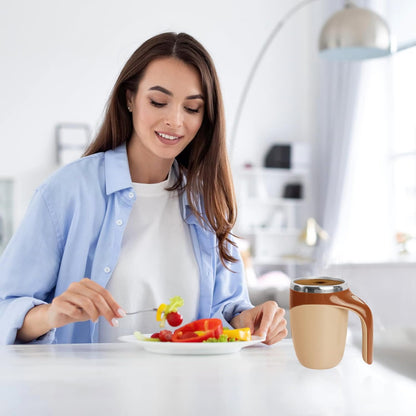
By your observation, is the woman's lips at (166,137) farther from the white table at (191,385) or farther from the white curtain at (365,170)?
the white curtain at (365,170)

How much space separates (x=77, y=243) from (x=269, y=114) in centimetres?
636

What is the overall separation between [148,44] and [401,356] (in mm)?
1003

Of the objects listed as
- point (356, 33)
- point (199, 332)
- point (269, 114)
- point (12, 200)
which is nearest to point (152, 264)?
point (199, 332)

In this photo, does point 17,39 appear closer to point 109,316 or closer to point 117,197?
point 117,197

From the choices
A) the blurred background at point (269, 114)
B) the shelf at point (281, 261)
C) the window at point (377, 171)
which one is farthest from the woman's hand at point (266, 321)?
the shelf at point (281, 261)

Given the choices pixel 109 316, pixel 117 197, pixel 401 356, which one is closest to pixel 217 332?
pixel 109 316

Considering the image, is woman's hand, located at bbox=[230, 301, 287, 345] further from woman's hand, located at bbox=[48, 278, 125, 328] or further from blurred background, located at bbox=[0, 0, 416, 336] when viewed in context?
blurred background, located at bbox=[0, 0, 416, 336]

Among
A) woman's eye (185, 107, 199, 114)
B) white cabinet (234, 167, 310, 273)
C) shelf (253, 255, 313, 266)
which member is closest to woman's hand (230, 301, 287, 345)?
woman's eye (185, 107, 199, 114)

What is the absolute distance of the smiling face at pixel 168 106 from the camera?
158cm

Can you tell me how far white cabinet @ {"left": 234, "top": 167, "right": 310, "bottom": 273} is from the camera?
7.27 m

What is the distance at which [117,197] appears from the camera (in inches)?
60.9

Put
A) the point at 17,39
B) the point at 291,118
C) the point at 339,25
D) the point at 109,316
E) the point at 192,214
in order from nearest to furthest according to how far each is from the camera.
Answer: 1. the point at 109,316
2. the point at 192,214
3. the point at 339,25
4. the point at 17,39
5. the point at 291,118

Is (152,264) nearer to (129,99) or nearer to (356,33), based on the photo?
(129,99)

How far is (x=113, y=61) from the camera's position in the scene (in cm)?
694
